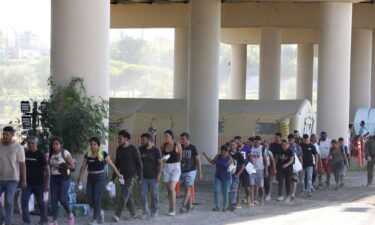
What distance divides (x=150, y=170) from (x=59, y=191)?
2.29m

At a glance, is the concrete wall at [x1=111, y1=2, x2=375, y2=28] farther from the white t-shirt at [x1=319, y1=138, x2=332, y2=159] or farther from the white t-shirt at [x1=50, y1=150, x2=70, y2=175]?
the white t-shirt at [x1=50, y1=150, x2=70, y2=175]

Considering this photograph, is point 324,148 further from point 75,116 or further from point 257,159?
point 75,116

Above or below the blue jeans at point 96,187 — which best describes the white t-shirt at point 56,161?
above

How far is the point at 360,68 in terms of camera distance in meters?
54.3

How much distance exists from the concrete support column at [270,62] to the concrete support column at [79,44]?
34471 mm

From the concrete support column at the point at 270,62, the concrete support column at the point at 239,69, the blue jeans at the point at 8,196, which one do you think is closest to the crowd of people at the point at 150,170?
the blue jeans at the point at 8,196

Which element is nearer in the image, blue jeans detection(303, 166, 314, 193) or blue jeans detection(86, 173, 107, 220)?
blue jeans detection(86, 173, 107, 220)

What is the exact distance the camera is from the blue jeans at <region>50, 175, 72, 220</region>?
14922 millimetres

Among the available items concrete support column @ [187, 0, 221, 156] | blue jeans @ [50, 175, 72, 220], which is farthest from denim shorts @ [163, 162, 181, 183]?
concrete support column @ [187, 0, 221, 156]

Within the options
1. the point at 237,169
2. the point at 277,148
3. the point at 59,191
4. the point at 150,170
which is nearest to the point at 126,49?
the point at 277,148

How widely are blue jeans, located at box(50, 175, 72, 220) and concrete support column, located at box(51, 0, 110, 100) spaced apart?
4748 mm

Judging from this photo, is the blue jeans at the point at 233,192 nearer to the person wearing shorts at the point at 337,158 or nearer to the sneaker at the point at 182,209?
the sneaker at the point at 182,209

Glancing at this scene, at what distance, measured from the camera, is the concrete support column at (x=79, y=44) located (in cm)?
1950

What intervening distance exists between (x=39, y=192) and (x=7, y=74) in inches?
5092
